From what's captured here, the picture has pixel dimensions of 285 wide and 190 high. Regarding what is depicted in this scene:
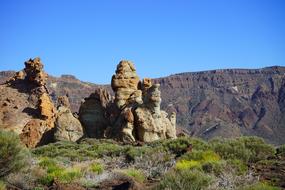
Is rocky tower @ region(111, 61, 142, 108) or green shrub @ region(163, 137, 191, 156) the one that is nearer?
green shrub @ region(163, 137, 191, 156)

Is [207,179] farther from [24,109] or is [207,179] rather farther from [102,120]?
[24,109]

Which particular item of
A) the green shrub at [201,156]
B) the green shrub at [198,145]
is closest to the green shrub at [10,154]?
the green shrub at [201,156]

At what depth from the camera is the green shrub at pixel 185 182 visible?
10.7 meters

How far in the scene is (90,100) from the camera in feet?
137

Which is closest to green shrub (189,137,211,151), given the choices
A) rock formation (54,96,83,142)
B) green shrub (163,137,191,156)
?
green shrub (163,137,191,156)

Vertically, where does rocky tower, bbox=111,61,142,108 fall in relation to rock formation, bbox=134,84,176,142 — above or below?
above

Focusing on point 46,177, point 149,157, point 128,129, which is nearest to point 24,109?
point 128,129

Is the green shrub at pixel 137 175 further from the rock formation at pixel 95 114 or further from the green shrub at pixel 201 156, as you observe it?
the rock formation at pixel 95 114

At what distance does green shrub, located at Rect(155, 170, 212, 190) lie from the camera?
10.7 metres

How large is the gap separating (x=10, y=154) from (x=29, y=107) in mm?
29947

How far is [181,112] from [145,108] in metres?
164

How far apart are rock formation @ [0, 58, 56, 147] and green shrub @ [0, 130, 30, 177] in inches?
909

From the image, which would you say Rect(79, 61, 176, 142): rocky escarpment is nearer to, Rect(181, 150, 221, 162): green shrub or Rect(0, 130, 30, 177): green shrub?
Rect(181, 150, 221, 162): green shrub

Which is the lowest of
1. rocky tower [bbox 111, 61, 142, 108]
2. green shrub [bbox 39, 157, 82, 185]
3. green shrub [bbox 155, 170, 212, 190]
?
green shrub [bbox 39, 157, 82, 185]
